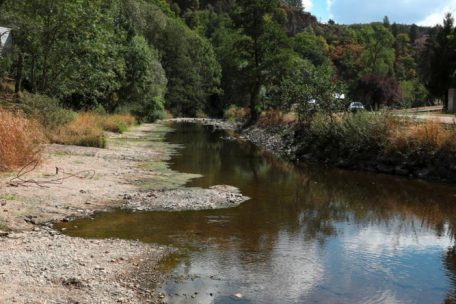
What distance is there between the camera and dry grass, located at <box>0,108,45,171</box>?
1412 cm

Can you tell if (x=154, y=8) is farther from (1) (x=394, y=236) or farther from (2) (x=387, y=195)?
(1) (x=394, y=236)

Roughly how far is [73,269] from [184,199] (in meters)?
6.51

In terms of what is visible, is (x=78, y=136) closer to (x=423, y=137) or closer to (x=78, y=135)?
(x=78, y=135)

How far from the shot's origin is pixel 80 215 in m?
12.2

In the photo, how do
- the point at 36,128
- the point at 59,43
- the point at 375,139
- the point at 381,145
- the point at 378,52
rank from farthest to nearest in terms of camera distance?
the point at 378,52 < the point at 59,43 < the point at 375,139 < the point at 381,145 < the point at 36,128

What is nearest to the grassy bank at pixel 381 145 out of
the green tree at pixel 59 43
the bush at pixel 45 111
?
the bush at pixel 45 111

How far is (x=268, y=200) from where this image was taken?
1581cm

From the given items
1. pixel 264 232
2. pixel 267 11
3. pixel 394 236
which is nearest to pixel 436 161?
pixel 394 236

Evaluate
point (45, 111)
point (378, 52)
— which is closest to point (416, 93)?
point (378, 52)

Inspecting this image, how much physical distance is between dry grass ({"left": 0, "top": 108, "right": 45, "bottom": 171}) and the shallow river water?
3900mm

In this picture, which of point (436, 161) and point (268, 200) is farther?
point (436, 161)

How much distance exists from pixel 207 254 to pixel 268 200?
245 inches

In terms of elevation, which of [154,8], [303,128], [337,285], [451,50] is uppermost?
[154,8]

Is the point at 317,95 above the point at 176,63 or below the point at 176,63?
below
